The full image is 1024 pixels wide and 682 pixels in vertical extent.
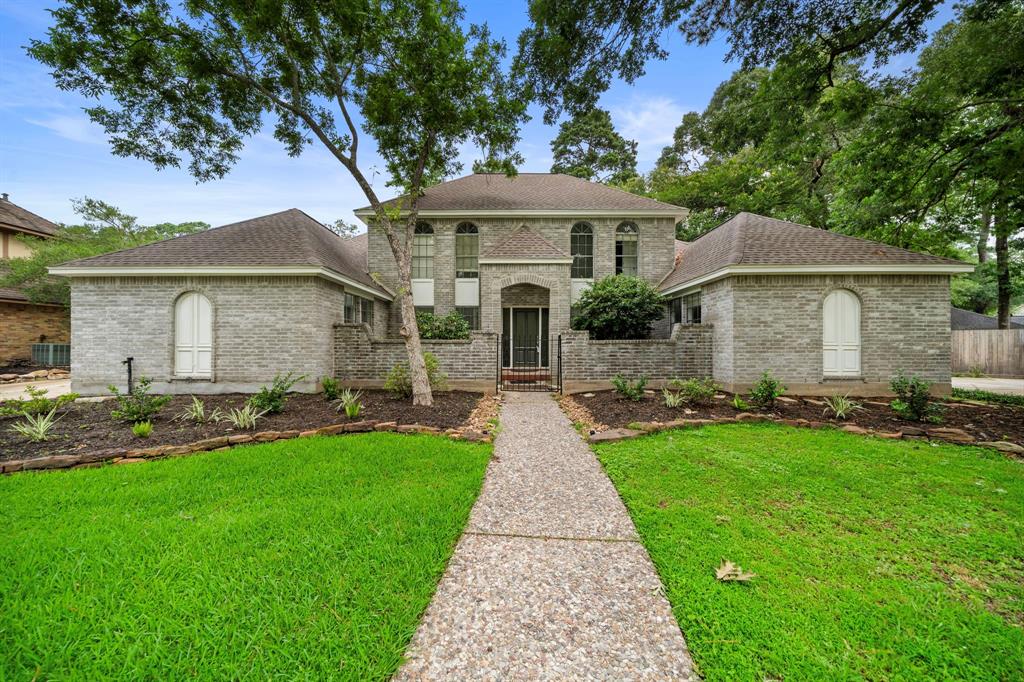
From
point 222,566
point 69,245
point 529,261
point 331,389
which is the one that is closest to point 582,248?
point 529,261

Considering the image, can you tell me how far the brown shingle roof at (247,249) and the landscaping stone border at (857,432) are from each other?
27.4ft

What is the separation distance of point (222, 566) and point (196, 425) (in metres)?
5.18

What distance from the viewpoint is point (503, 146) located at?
9.91m

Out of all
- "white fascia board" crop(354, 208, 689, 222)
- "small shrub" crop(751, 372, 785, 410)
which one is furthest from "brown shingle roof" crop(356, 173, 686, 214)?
"small shrub" crop(751, 372, 785, 410)

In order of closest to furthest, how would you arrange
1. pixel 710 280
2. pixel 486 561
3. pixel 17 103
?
Result: pixel 486 561 → pixel 17 103 → pixel 710 280

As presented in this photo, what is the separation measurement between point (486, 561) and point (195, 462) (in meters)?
4.39

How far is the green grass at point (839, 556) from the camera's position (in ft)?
6.88

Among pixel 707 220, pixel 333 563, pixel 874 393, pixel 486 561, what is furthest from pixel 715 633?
pixel 707 220

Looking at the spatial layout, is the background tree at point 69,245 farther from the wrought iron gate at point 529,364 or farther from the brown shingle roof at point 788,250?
the brown shingle roof at point 788,250

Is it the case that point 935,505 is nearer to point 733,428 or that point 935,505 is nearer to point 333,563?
point 733,428

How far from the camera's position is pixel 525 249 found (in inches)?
513

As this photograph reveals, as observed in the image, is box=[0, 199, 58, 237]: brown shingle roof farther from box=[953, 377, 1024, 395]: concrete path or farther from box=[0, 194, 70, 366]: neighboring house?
box=[953, 377, 1024, 395]: concrete path

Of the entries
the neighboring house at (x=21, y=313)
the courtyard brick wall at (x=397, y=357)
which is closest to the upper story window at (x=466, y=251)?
the courtyard brick wall at (x=397, y=357)

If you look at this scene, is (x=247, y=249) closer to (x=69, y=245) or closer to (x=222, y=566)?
(x=222, y=566)
